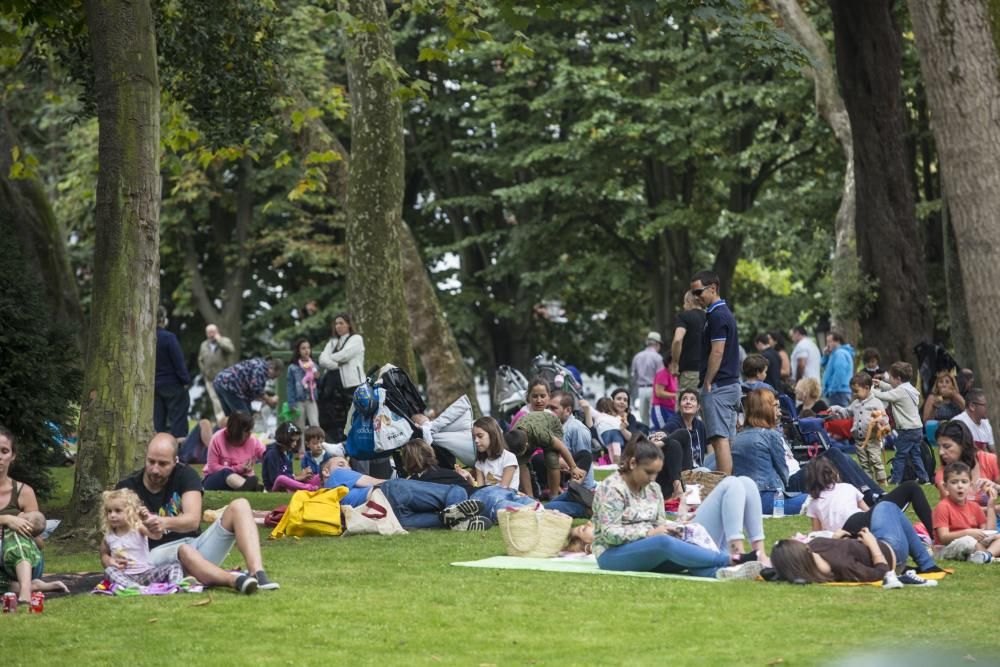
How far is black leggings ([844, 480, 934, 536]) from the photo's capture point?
36.7 ft

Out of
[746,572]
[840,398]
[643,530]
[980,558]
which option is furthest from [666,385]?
A: [746,572]

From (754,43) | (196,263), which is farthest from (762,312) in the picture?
(754,43)

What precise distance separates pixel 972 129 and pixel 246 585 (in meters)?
5.35

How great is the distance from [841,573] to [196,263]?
34430mm

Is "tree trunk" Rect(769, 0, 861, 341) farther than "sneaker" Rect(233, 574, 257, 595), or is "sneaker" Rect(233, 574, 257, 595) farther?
"tree trunk" Rect(769, 0, 861, 341)

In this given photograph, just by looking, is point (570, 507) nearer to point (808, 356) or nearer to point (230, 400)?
point (230, 400)

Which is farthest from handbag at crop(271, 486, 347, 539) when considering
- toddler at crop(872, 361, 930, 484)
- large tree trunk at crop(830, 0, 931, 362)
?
large tree trunk at crop(830, 0, 931, 362)

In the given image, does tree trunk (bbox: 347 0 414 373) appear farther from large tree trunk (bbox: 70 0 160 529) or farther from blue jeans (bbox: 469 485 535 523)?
large tree trunk (bbox: 70 0 160 529)

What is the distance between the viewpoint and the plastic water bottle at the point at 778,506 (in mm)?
14781

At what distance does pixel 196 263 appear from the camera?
142 ft

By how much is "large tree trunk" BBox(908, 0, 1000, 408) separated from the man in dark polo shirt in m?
7.46

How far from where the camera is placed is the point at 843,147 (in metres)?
27.5

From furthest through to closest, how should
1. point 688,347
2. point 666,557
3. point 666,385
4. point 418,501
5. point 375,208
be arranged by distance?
point 666,385 < point 375,208 < point 688,347 < point 418,501 < point 666,557

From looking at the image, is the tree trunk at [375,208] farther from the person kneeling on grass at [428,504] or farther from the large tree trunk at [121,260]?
the large tree trunk at [121,260]
